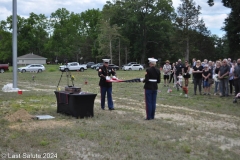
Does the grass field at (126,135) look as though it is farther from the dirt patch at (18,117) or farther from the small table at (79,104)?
the small table at (79,104)

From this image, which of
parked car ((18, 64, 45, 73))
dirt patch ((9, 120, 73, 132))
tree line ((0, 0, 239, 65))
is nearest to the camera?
dirt patch ((9, 120, 73, 132))

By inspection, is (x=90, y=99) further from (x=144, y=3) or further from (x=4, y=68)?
(x=144, y=3)

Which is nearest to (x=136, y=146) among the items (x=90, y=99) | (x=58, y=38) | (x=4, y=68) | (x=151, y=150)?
(x=151, y=150)

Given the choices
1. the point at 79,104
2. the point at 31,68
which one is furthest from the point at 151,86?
the point at 31,68

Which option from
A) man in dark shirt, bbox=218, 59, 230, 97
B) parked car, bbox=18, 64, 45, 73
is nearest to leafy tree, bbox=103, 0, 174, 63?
parked car, bbox=18, 64, 45, 73

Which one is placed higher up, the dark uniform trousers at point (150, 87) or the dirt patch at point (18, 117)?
the dark uniform trousers at point (150, 87)

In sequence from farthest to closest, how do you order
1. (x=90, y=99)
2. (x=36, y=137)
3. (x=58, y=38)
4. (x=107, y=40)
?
(x=58, y=38)
(x=107, y=40)
(x=90, y=99)
(x=36, y=137)

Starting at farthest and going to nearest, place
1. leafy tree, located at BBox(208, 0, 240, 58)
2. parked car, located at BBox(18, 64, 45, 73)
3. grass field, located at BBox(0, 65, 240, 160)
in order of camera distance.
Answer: parked car, located at BBox(18, 64, 45, 73) < leafy tree, located at BBox(208, 0, 240, 58) < grass field, located at BBox(0, 65, 240, 160)

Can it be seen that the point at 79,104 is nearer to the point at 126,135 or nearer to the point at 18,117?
the point at 18,117

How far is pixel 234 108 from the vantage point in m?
13.2

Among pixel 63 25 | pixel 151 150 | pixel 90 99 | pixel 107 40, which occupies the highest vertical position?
pixel 63 25

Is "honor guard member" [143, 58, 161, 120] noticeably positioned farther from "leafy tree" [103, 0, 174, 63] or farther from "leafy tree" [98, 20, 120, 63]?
"leafy tree" [103, 0, 174, 63]

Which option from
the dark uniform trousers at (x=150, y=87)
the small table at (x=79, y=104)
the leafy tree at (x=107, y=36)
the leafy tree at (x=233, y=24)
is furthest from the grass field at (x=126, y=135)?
the leafy tree at (x=107, y=36)

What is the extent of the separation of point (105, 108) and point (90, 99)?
2.35 meters
